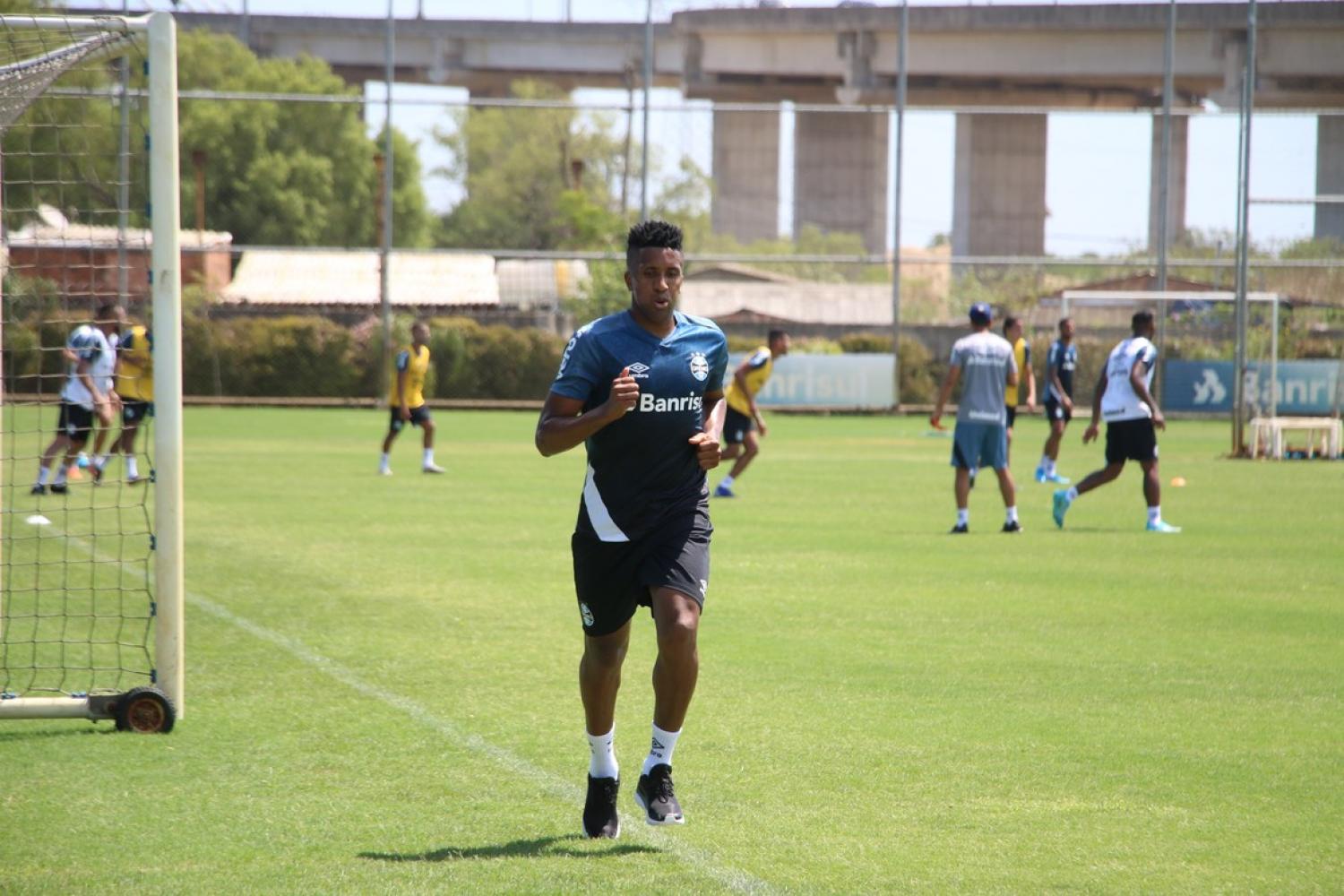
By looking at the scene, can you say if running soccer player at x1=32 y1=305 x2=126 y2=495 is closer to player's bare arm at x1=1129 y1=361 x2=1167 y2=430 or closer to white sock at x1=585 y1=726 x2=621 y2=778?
player's bare arm at x1=1129 y1=361 x2=1167 y2=430

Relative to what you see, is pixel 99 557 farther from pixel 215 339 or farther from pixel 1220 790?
pixel 215 339

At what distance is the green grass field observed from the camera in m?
5.46

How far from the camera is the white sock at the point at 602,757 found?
5.82 metres

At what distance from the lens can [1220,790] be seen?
645 cm

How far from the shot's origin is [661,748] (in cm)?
588

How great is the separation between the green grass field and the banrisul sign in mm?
19916

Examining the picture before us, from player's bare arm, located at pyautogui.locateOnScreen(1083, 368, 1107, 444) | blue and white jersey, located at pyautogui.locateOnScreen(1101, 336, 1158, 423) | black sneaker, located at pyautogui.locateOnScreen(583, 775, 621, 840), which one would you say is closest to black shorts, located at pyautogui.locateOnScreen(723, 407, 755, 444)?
player's bare arm, located at pyautogui.locateOnScreen(1083, 368, 1107, 444)

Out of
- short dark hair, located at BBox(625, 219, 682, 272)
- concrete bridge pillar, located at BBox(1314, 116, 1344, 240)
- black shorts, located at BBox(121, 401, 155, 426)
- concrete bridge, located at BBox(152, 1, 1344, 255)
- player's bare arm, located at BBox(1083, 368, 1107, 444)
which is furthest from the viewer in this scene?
concrete bridge, located at BBox(152, 1, 1344, 255)

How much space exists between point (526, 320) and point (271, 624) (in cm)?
3132

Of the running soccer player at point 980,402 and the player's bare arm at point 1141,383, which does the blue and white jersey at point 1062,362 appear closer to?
the player's bare arm at point 1141,383

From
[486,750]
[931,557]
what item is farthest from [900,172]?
[486,750]

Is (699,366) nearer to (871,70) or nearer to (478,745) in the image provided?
(478,745)

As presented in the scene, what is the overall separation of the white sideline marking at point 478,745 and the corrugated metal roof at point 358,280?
123 feet

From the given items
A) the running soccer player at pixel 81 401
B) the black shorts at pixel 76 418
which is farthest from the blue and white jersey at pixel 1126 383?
the black shorts at pixel 76 418
